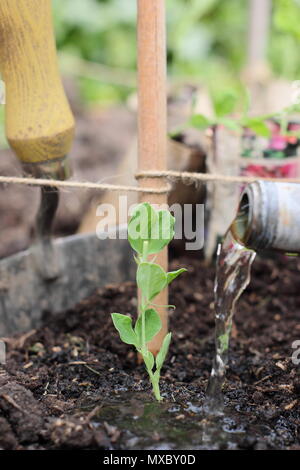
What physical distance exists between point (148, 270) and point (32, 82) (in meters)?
0.45

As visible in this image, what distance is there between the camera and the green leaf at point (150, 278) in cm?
100

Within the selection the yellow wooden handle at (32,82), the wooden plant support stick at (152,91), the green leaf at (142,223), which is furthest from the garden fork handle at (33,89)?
the green leaf at (142,223)

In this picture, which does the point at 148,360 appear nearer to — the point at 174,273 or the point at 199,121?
the point at 174,273

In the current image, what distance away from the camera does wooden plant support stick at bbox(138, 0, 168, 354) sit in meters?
1.11

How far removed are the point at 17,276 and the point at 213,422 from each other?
2.17 ft

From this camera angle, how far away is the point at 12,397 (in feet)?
3.19

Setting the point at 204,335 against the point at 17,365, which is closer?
the point at 17,365

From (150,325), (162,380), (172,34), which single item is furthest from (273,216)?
(172,34)

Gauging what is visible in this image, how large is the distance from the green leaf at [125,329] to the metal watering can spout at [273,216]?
0.26 meters

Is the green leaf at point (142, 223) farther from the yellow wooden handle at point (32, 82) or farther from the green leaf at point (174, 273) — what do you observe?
the yellow wooden handle at point (32, 82)

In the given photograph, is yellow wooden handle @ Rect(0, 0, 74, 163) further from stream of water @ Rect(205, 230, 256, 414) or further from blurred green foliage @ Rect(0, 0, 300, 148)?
blurred green foliage @ Rect(0, 0, 300, 148)

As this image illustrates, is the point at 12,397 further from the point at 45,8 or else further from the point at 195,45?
the point at 195,45

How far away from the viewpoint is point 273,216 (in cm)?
91

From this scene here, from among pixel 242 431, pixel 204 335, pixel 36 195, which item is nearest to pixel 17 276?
pixel 204 335
